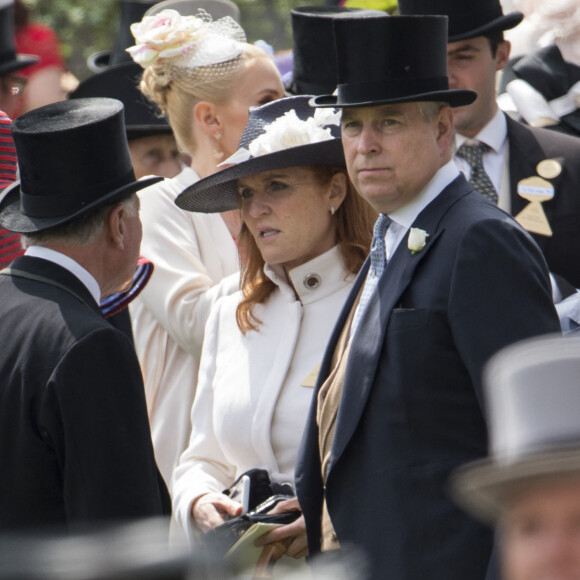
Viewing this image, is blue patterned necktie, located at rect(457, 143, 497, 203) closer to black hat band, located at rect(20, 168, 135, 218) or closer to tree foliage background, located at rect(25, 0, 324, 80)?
black hat band, located at rect(20, 168, 135, 218)

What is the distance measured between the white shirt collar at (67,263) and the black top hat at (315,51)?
7.37ft

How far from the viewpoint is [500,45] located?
5.18 metres

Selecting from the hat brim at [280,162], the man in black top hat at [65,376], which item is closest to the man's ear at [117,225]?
the man in black top hat at [65,376]

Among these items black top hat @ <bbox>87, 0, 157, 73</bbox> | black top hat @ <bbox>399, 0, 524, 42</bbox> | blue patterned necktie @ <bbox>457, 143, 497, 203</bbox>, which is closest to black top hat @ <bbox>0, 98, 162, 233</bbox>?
blue patterned necktie @ <bbox>457, 143, 497, 203</bbox>

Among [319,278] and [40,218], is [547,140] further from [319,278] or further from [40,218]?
[40,218]

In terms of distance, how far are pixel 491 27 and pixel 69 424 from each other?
8.64 feet

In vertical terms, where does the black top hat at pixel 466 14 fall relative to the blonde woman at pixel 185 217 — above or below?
above

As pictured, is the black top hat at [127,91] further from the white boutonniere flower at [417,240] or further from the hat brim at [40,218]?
the white boutonniere flower at [417,240]

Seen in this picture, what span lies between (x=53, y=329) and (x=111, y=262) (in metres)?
0.40

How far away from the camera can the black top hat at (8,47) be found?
553 centimetres

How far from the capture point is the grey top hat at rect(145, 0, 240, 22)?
5.86m

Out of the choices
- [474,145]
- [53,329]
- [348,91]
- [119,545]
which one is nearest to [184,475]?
[53,329]

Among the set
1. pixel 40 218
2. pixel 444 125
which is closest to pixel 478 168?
pixel 444 125

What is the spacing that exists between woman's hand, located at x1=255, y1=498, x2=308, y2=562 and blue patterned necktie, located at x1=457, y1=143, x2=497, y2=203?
1.54 metres
